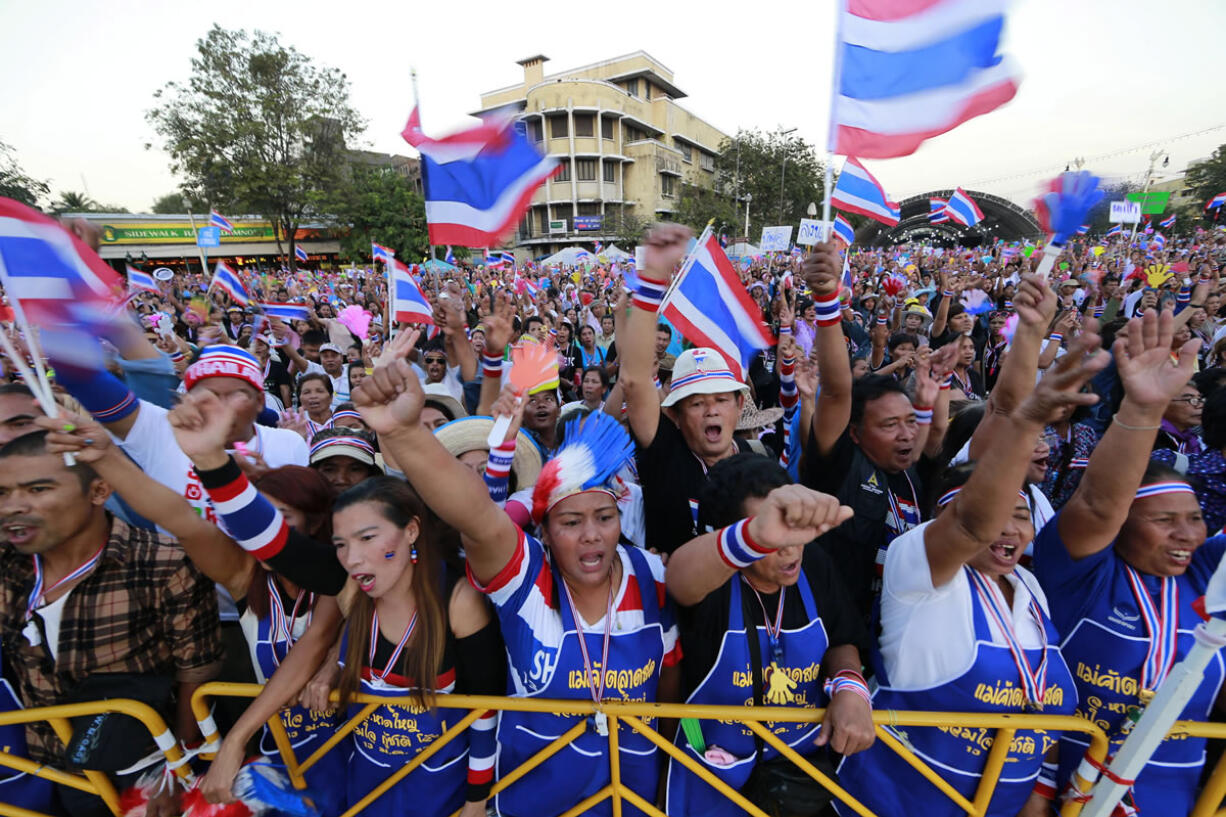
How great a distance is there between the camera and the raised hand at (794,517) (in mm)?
1536

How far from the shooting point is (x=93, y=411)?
2.76 metres

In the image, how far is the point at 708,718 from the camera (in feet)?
6.40

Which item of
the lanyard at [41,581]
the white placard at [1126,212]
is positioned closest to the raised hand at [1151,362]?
the lanyard at [41,581]

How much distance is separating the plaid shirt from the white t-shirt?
2.79m

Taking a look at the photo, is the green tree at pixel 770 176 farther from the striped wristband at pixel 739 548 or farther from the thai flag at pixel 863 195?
the striped wristband at pixel 739 548

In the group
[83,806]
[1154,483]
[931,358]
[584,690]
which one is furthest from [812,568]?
[83,806]

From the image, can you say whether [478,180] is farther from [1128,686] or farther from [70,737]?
[1128,686]

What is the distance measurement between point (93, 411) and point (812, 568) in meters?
3.57

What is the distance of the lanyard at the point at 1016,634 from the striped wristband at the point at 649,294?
1785mm

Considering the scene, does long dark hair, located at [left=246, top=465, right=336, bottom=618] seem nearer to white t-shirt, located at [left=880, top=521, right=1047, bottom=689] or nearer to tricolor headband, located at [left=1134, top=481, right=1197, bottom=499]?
white t-shirt, located at [left=880, top=521, right=1047, bottom=689]

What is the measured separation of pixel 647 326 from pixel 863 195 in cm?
463

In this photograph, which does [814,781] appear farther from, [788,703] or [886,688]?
[886,688]

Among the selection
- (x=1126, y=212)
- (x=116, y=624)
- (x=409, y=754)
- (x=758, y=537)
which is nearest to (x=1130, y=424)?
(x=758, y=537)

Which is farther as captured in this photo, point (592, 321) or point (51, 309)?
point (592, 321)
